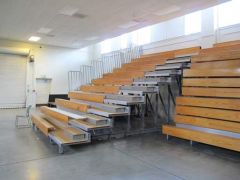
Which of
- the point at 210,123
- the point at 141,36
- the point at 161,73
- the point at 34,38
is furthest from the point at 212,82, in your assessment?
the point at 34,38

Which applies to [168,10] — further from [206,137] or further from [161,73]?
[206,137]

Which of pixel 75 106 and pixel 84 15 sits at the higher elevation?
pixel 84 15

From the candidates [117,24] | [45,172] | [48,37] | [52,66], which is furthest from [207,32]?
[52,66]

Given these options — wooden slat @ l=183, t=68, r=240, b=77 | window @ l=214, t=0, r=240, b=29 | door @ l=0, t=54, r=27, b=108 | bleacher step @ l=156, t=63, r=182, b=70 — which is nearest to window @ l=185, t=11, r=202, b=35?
window @ l=214, t=0, r=240, b=29

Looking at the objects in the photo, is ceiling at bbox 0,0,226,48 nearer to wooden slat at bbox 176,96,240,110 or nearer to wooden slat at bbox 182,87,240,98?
wooden slat at bbox 182,87,240,98

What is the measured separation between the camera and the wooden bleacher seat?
3.63m

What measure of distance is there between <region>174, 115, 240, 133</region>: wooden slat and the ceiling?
282 cm

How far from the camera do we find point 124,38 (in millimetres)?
10086

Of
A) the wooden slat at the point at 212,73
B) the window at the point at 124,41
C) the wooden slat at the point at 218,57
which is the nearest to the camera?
the wooden slat at the point at 212,73

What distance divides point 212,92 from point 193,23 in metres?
3.55

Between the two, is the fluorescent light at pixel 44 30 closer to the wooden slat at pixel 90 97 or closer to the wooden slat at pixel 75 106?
the wooden slat at pixel 90 97

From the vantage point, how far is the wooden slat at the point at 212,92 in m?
3.73

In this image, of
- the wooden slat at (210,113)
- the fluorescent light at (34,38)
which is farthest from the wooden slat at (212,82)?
the fluorescent light at (34,38)

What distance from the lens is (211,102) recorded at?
3979 millimetres
